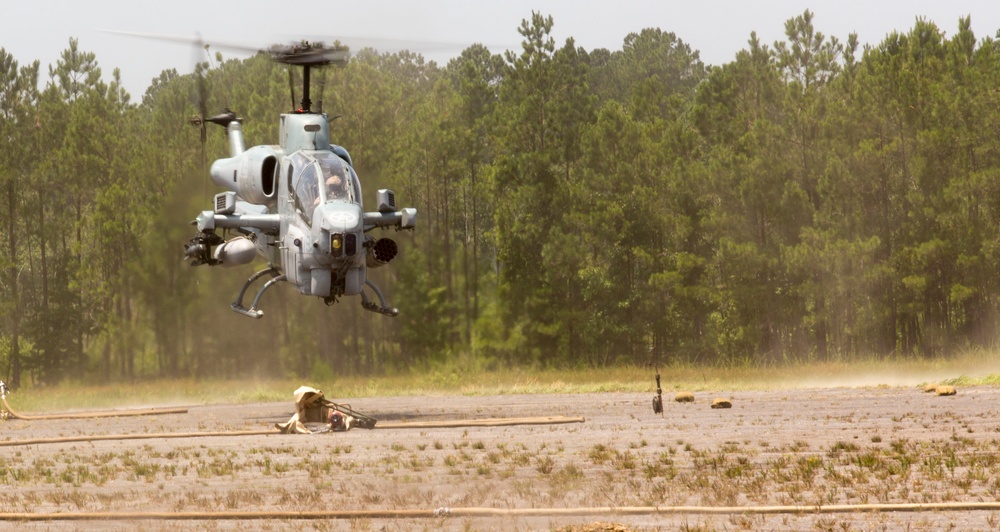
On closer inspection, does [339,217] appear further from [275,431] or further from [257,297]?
[275,431]

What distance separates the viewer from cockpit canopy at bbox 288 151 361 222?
31.0m

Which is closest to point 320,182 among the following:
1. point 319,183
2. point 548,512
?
point 319,183

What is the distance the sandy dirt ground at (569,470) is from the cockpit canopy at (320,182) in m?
5.40

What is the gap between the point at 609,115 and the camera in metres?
69.1

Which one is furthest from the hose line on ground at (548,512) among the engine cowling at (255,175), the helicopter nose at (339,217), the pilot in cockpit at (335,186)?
the engine cowling at (255,175)

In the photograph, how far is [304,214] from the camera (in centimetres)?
3136

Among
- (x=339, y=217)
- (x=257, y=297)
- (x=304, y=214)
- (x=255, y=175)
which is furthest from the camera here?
(x=255, y=175)

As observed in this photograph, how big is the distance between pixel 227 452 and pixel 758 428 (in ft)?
34.5

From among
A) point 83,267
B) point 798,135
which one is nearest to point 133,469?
point 798,135

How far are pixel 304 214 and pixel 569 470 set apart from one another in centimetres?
1346

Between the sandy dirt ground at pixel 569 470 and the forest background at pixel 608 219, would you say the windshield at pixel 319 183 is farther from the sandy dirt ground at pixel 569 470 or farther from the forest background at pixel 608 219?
the forest background at pixel 608 219

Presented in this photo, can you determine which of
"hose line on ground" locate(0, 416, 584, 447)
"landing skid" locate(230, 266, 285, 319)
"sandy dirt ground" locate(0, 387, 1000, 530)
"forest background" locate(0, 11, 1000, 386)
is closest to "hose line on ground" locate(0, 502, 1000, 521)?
"sandy dirt ground" locate(0, 387, 1000, 530)

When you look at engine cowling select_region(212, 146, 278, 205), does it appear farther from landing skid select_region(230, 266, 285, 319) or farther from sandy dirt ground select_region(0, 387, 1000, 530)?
sandy dirt ground select_region(0, 387, 1000, 530)

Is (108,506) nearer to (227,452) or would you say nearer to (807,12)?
(227,452)
